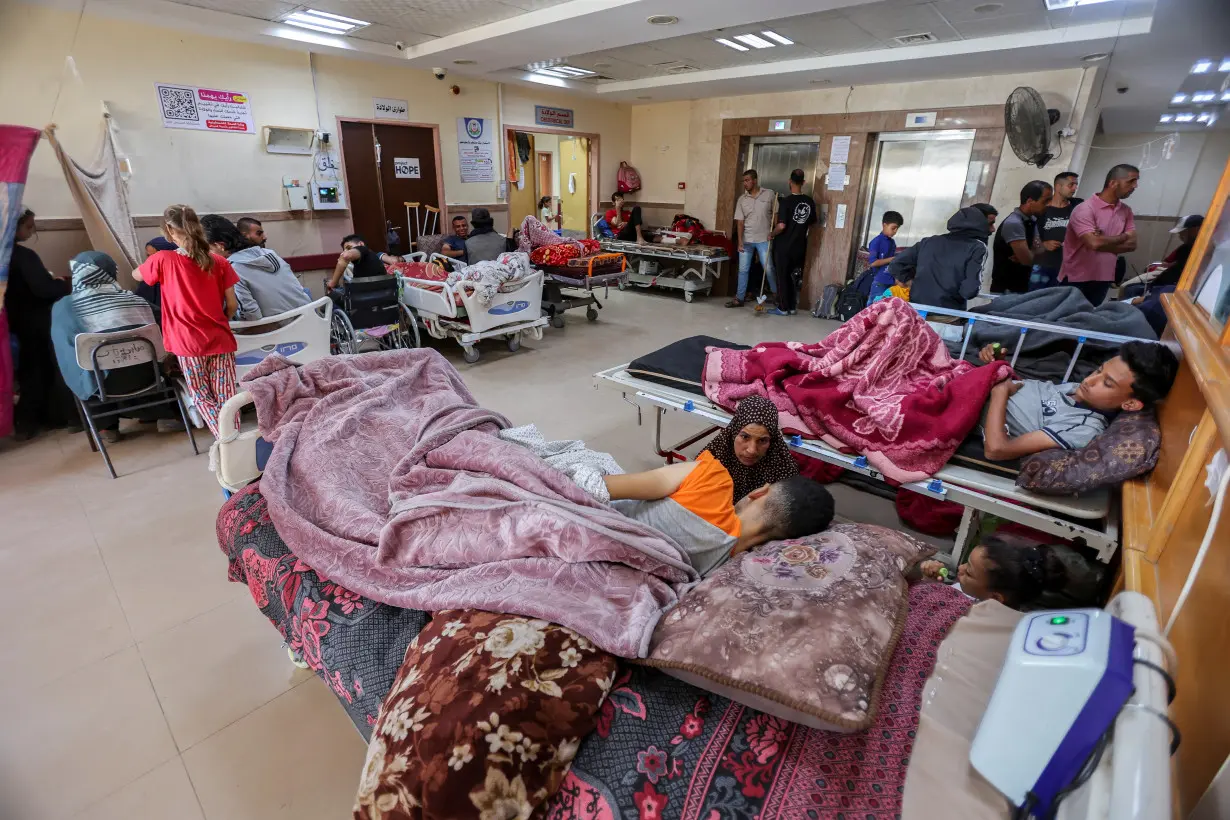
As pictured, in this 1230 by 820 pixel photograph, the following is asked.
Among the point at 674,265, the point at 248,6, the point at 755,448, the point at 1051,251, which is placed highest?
the point at 248,6

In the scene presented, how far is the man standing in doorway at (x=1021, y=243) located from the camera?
421 cm

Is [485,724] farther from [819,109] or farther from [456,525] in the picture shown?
[819,109]

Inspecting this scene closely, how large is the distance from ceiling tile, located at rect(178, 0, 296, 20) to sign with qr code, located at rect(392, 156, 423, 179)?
2039 mm

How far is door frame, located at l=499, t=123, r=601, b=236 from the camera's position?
757 centimetres

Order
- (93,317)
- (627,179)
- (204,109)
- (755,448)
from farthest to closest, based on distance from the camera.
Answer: (627,179), (204,109), (93,317), (755,448)

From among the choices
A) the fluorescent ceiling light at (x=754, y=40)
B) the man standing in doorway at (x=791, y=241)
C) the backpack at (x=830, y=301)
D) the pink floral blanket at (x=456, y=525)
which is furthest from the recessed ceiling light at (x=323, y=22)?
the backpack at (x=830, y=301)

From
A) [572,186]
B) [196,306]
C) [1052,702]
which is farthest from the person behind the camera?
[572,186]

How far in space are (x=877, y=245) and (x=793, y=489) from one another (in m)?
5.04

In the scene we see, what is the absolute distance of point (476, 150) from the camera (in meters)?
7.27

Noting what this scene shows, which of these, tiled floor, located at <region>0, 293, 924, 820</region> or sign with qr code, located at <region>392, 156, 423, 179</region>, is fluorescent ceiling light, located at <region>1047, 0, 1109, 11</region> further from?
sign with qr code, located at <region>392, 156, 423, 179</region>

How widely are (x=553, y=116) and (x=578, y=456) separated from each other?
7.49 meters

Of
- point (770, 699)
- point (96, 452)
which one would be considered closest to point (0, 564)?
point (96, 452)

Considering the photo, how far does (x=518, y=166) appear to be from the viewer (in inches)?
317

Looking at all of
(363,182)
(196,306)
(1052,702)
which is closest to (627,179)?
(363,182)
